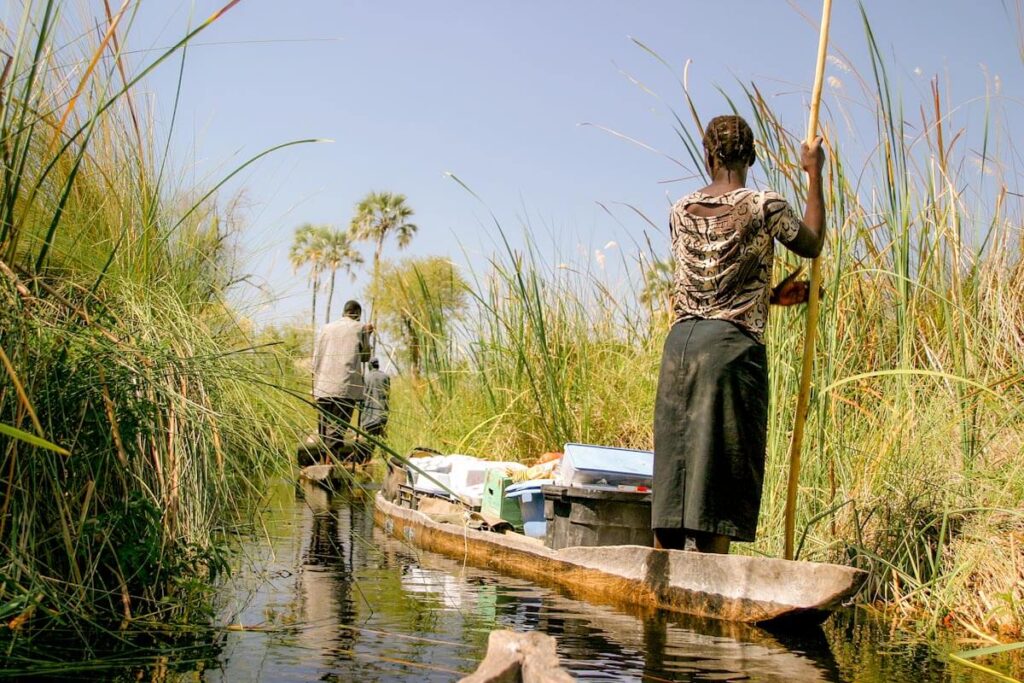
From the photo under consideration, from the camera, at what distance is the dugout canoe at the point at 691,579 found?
174 inches

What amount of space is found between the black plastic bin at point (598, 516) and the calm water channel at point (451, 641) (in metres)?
0.32

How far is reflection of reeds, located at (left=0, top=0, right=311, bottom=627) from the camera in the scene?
3535 mm

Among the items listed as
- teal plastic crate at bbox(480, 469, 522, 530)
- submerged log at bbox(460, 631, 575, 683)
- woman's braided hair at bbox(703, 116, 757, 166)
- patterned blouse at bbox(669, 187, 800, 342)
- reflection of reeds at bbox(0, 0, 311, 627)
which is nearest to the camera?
submerged log at bbox(460, 631, 575, 683)

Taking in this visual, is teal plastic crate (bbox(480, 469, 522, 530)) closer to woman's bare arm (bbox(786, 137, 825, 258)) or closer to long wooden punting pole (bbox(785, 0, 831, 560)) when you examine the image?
long wooden punting pole (bbox(785, 0, 831, 560))

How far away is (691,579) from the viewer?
16.1 feet

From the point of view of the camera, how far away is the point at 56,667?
328 centimetres

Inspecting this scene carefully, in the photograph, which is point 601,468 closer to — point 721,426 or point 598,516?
point 598,516

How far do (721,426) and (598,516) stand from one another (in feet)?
3.67

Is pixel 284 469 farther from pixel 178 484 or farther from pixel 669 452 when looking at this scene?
pixel 669 452

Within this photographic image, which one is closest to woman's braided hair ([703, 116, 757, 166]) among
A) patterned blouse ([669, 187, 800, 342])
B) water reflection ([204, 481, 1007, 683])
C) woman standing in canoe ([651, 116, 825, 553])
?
woman standing in canoe ([651, 116, 825, 553])

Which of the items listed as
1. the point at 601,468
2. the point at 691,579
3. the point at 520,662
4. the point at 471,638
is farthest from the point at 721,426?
the point at 520,662

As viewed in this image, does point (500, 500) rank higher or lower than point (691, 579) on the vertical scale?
higher

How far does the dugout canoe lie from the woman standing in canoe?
201 mm

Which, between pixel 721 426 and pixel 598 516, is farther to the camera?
pixel 598 516
